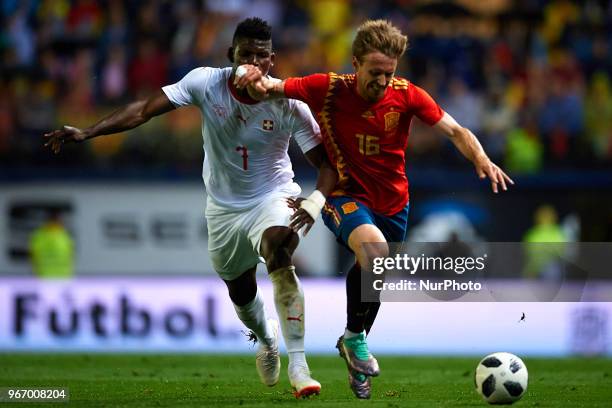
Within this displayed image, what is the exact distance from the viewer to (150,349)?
1520cm

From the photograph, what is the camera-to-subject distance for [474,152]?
8.46 metres

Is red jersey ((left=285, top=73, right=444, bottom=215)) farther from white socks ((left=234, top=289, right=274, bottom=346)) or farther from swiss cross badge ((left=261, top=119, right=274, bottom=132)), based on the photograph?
white socks ((left=234, top=289, right=274, bottom=346))

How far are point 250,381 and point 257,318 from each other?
Answer: 109 cm

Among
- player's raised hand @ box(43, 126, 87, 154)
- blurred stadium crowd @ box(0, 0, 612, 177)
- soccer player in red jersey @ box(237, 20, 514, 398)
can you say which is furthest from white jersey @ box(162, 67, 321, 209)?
blurred stadium crowd @ box(0, 0, 612, 177)

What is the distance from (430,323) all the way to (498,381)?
6076 mm

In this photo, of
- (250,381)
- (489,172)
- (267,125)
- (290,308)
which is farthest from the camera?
(250,381)

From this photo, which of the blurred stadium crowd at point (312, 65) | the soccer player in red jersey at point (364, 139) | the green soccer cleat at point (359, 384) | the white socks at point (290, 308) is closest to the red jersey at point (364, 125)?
the soccer player in red jersey at point (364, 139)

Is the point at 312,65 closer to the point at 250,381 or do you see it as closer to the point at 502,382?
the point at 250,381

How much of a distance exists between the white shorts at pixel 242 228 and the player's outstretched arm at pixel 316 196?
Answer: 0.48 ft

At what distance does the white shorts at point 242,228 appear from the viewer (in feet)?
29.3

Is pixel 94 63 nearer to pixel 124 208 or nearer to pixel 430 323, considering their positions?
pixel 124 208

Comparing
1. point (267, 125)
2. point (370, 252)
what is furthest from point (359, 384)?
point (267, 125)

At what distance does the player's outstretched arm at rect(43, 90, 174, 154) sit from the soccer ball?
2.89m

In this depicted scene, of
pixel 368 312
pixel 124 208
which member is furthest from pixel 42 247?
pixel 368 312
